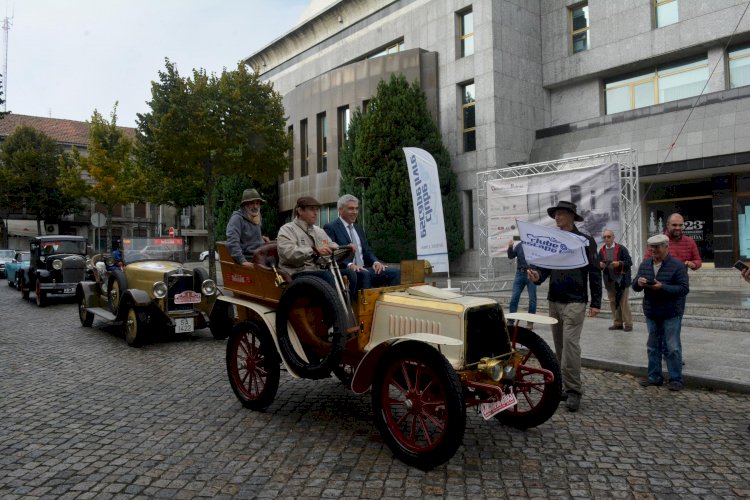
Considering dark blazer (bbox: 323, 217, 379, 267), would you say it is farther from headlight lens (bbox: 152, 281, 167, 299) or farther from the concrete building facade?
the concrete building facade

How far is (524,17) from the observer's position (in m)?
21.0

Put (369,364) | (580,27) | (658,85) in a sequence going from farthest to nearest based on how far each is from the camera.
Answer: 1. (580,27)
2. (658,85)
3. (369,364)

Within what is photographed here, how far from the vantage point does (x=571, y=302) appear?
508cm

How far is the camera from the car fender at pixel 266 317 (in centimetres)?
449

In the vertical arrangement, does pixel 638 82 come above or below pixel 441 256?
above

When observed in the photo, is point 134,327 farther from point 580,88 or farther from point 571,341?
point 580,88

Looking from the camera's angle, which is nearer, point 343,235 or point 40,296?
point 343,235

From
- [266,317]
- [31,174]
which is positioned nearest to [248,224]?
[266,317]

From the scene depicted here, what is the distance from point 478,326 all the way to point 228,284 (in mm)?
2839

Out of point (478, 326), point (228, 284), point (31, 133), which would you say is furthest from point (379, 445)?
point (31, 133)

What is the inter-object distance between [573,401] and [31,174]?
45978 mm

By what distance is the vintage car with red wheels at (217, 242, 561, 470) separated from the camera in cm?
352

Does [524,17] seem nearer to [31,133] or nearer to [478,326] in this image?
[478,326]

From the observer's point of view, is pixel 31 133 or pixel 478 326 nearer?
pixel 478 326
